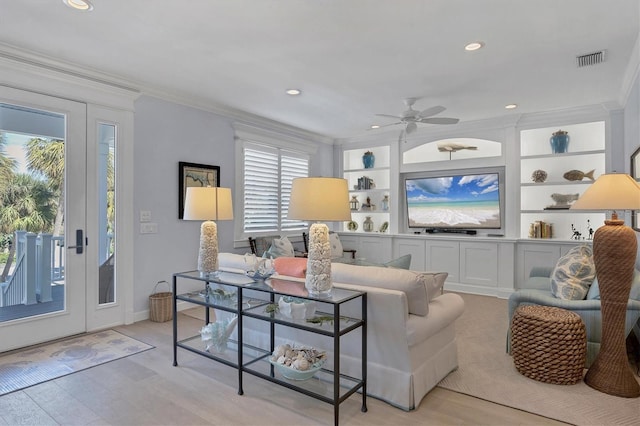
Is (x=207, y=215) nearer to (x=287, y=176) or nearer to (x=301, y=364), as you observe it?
(x=301, y=364)

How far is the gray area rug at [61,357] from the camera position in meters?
2.84

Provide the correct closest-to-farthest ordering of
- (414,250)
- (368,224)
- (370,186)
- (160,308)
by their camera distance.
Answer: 1. (160,308)
2. (414,250)
3. (370,186)
4. (368,224)

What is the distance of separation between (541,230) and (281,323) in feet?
15.1

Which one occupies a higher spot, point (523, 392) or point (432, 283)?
point (432, 283)

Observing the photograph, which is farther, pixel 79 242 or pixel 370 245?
pixel 370 245

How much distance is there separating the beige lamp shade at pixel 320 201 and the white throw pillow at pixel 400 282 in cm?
48

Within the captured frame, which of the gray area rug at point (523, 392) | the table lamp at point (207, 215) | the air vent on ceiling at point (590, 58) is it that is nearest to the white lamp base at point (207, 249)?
the table lamp at point (207, 215)

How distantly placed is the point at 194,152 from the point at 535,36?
3872mm

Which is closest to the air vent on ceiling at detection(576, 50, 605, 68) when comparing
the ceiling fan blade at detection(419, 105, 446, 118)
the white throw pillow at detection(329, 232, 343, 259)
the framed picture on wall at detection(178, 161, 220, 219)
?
Answer: the ceiling fan blade at detection(419, 105, 446, 118)

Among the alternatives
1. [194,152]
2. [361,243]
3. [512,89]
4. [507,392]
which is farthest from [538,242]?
[194,152]

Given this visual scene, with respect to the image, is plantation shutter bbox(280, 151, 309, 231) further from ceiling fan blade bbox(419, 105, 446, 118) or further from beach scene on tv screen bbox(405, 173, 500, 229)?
ceiling fan blade bbox(419, 105, 446, 118)

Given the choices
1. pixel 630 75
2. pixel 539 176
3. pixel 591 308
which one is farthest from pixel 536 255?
pixel 591 308

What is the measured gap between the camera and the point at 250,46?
326 centimetres

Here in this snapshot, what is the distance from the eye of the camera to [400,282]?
8.23ft
